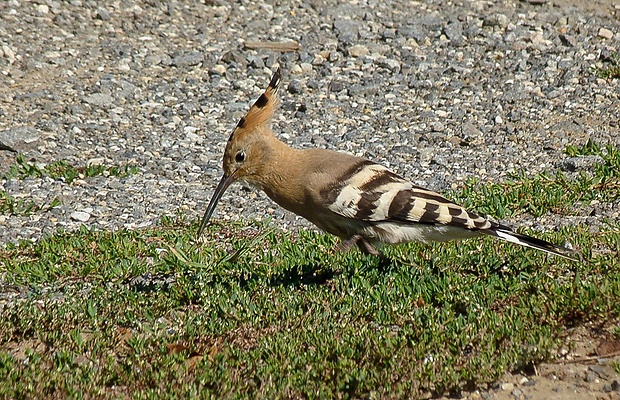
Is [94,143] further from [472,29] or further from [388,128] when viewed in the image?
[472,29]

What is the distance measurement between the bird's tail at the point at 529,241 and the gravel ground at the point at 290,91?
1.12 m

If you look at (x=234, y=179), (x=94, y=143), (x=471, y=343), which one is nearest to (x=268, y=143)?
(x=234, y=179)

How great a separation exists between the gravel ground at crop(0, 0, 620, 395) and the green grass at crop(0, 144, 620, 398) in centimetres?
95

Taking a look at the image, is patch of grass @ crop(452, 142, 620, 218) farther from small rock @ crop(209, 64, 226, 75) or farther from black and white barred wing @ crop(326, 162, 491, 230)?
small rock @ crop(209, 64, 226, 75)

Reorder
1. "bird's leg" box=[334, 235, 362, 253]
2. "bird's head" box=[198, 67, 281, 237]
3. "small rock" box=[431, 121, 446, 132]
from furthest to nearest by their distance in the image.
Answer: "small rock" box=[431, 121, 446, 132] < "bird's head" box=[198, 67, 281, 237] < "bird's leg" box=[334, 235, 362, 253]

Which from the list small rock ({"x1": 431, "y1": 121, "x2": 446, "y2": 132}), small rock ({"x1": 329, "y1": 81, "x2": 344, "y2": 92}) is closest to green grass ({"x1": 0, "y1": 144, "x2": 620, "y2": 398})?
small rock ({"x1": 431, "y1": 121, "x2": 446, "y2": 132})

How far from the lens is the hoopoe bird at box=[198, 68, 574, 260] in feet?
16.4

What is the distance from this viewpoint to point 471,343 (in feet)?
13.3

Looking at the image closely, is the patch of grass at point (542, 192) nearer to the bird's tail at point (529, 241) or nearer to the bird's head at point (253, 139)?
the bird's tail at point (529, 241)

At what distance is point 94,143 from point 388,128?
7.73 ft

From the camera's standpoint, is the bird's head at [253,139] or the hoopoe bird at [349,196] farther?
the bird's head at [253,139]

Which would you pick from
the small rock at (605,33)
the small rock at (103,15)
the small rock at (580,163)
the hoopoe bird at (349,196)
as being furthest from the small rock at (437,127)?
the small rock at (103,15)

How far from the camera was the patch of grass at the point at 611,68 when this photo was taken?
8492 millimetres

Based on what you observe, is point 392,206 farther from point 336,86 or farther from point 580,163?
point 336,86
